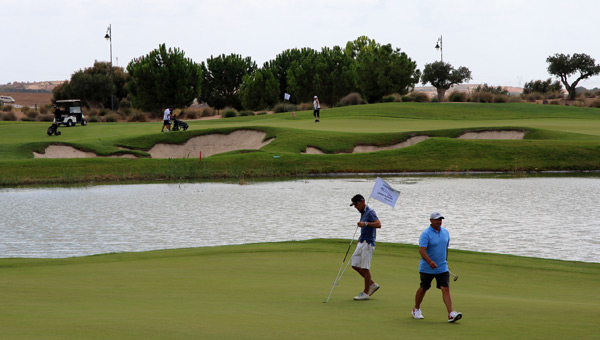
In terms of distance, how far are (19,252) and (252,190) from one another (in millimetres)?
19103

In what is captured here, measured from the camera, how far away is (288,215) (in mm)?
29938

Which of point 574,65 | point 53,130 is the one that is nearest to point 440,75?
point 574,65

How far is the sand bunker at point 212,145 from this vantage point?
5459 cm

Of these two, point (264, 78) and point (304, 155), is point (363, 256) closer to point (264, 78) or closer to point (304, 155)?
point (304, 155)

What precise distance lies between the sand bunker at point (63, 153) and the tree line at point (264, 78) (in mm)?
56528

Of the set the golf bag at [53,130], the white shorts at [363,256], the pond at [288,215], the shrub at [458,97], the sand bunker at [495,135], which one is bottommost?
the pond at [288,215]

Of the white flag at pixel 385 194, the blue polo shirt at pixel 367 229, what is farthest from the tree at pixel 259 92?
the blue polo shirt at pixel 367 229

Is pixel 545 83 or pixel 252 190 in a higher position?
pixel 545 83

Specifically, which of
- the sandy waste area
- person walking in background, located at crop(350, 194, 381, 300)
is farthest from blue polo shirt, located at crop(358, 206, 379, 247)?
the sandy waste area

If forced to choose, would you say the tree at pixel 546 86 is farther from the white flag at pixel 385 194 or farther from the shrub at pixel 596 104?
the white flag at pixel 385 194

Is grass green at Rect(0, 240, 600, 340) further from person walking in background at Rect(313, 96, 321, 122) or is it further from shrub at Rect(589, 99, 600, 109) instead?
shrub at Rect(589, 99, 600, 109)

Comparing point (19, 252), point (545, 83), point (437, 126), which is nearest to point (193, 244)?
point (19, 252)

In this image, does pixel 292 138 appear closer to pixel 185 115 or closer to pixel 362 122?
pixel 362 122

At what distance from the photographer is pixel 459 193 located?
1441 inches
